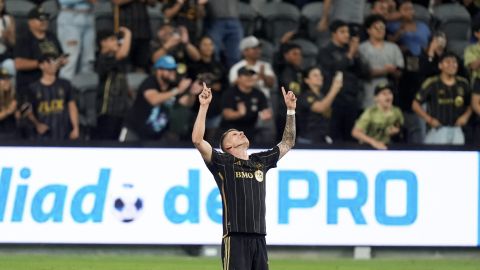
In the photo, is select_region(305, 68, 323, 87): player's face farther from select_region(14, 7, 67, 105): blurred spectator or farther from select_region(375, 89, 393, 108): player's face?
select_region(14, 7, 67, 105): blurred spectator

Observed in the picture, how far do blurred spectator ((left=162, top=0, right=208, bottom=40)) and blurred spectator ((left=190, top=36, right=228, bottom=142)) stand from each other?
60 centimetres

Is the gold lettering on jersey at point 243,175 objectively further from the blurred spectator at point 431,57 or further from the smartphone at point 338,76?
the blurred spectator at point 431,57

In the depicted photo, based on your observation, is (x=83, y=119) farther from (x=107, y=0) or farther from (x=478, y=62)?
(x=478, y=62)

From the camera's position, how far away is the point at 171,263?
1587 cm

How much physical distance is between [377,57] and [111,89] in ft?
13.5

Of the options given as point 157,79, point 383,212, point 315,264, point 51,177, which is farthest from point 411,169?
point 51,177

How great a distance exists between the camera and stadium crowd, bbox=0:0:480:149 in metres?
17.7

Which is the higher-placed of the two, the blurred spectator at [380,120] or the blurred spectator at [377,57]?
the blurred spectator at [377,57]

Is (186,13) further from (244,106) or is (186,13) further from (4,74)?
(4,74)

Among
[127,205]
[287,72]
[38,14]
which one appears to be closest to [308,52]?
[287,72]

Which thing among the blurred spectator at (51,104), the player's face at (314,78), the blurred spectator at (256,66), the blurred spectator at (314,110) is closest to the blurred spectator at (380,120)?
the blurred spectator at (314,110)

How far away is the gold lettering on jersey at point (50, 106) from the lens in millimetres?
17656

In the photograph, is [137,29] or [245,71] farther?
[137,29]

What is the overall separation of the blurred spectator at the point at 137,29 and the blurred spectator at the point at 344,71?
2.65 meters
